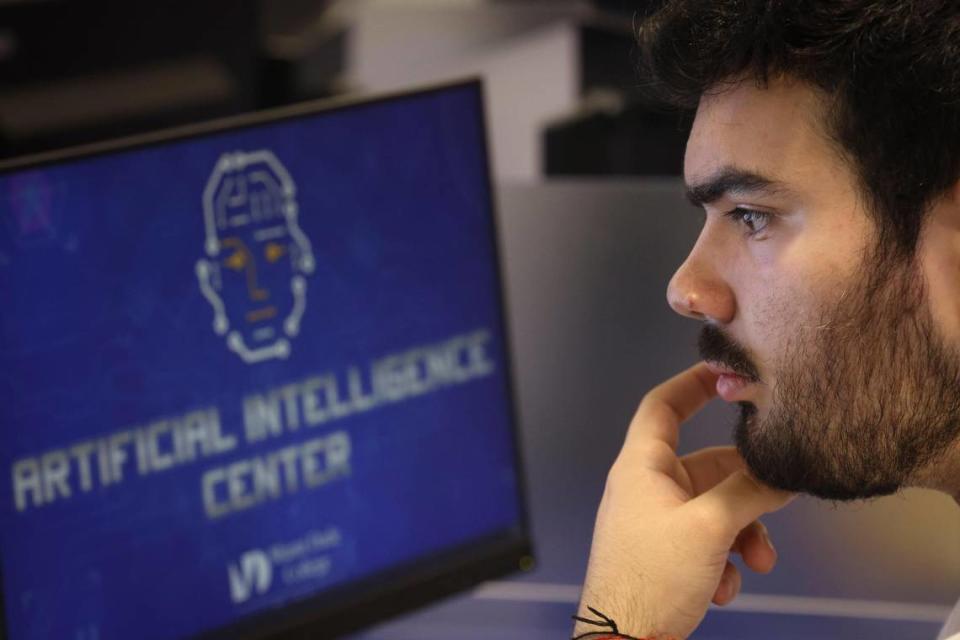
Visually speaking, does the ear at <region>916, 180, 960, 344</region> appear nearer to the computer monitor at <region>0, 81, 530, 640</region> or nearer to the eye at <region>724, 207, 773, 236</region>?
the eye at <region>724, 207, 773, 236</region>

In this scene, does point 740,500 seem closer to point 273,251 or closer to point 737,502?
point 737,502

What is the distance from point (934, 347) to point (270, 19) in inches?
108

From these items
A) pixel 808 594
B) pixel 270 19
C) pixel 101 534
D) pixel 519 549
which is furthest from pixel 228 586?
pixel 270 19

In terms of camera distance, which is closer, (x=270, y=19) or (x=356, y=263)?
(x=356, y=263)

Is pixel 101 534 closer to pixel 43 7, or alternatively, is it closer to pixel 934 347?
pixel 934 347

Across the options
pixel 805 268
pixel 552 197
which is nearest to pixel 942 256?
pixel 805 268

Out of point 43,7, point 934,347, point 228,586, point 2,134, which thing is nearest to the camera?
point 934,347

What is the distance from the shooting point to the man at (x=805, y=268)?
101 cm

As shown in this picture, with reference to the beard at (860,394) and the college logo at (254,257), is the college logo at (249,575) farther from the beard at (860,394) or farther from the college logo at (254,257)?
the beard at (860,394)

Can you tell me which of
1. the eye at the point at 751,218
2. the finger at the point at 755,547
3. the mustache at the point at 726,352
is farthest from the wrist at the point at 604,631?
the eye at the point at 751,218

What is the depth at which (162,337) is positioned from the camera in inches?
45.9

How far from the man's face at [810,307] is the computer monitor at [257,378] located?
275 mm

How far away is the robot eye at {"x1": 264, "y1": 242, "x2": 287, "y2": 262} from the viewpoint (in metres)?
1.22

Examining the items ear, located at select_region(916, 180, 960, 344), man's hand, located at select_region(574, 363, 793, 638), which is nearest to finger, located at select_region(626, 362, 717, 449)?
man's hand, located at select_region(574, 363, 793, 638)
